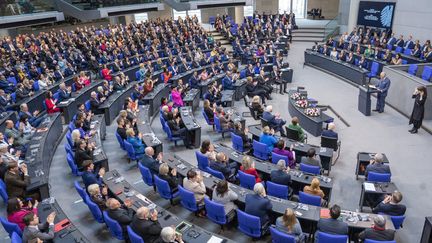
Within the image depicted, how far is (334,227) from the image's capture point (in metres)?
6.15

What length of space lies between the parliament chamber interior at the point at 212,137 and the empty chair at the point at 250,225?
0.03 meters

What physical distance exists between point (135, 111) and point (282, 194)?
688 cm

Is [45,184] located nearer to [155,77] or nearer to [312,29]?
[155,77]

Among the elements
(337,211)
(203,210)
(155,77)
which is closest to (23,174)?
(203,210)

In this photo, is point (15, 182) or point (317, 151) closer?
point (15, 182)

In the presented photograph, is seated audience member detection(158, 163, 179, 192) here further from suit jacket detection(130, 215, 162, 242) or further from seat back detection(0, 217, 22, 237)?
seat back detection(0, 217, 22, 237)

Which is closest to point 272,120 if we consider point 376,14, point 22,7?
point 376,14

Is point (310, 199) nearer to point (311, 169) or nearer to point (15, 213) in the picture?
point (311, 169)

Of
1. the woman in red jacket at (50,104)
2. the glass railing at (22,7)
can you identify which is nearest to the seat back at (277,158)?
the woman in red jacket at (50,104)

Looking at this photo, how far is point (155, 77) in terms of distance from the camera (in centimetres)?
1769

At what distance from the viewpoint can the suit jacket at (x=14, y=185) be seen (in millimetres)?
7812

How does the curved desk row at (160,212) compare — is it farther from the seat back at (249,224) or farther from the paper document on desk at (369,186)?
the paper document on desk at (369,186)

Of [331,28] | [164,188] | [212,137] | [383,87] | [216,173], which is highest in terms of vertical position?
[331,28]

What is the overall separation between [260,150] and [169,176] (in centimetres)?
308
